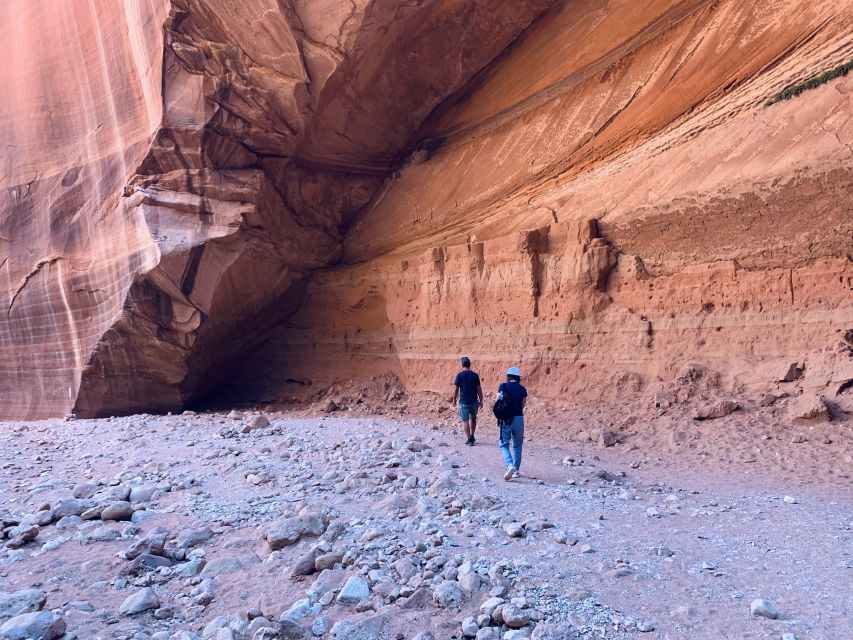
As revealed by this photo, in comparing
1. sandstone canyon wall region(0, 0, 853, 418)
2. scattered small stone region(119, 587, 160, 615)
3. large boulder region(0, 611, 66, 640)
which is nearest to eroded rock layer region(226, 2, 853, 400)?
sandstone canyon wall region(0, 0, 853, 418)

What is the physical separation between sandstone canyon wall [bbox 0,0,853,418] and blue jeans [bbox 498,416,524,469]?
3.52m

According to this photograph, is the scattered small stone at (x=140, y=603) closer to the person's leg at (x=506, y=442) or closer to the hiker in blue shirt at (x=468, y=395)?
the person's leg at (x=506, y=442)

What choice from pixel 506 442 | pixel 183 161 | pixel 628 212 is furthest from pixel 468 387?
pixel 183 161

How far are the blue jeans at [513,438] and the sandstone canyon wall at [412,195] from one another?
3520mm

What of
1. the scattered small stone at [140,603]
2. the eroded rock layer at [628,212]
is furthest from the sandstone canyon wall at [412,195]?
the scattered small stone at [140,603]

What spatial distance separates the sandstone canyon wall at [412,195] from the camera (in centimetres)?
757

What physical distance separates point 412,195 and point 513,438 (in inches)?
362

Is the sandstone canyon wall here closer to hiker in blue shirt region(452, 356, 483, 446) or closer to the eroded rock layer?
the eroded rock layer

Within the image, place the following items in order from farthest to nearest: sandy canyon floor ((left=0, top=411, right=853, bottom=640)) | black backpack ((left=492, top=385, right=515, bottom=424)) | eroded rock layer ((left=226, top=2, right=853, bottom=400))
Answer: eroded rock layer ((left=226, top=2, right=853, bottom=400)) < black backpack ((left=492, top=385, right=515, bottom=424)) < sandy canyon floor ((left=0, top=411, right=853, bottom=640))

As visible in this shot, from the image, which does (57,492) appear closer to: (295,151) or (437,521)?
(437,521)

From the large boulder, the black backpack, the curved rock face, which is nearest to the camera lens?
the large boulder

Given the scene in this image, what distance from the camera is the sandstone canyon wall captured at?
7570mm

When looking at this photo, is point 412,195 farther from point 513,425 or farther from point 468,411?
point 513,425

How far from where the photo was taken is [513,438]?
5426mm
